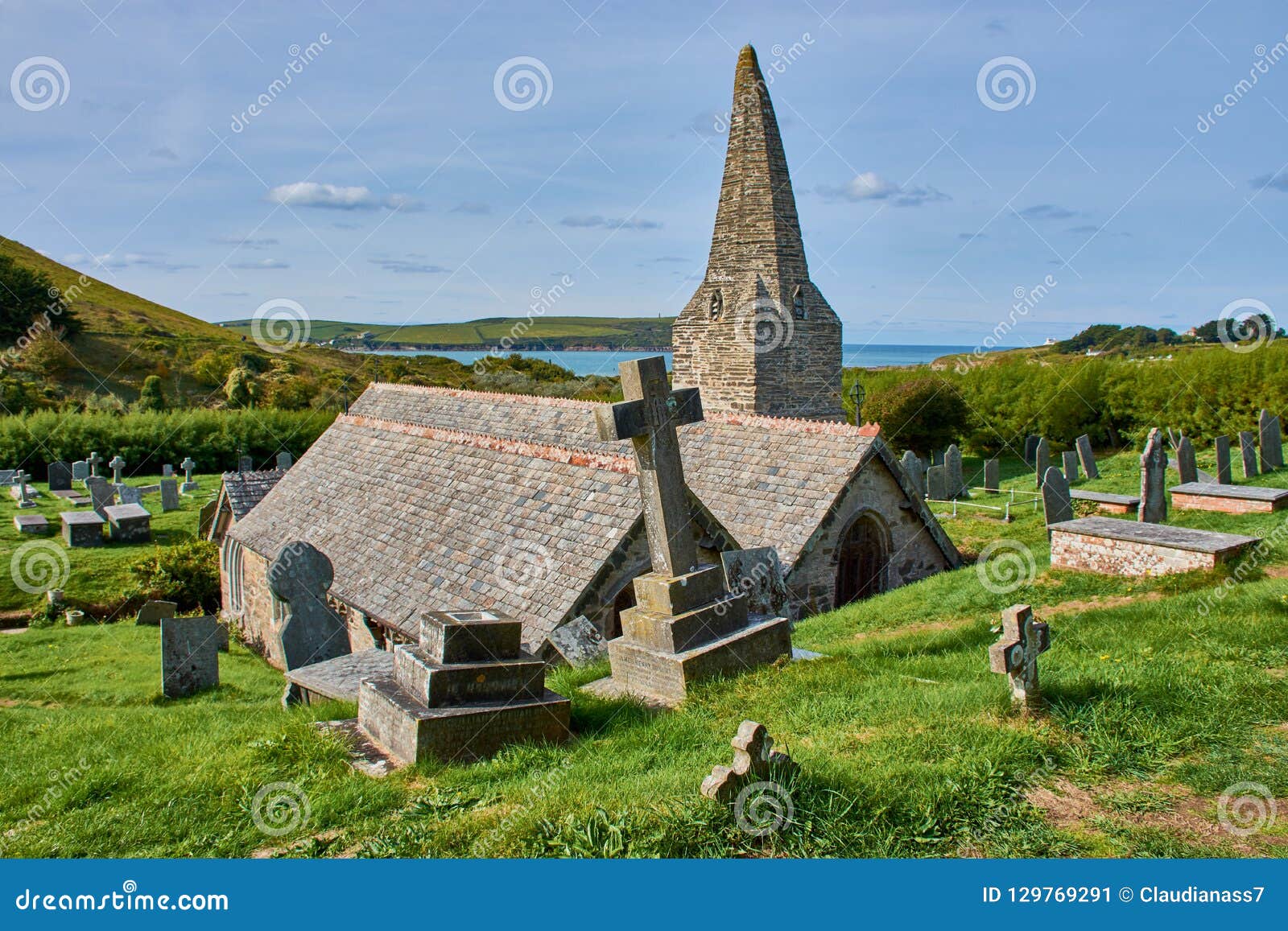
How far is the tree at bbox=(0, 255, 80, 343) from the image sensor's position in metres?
53.2

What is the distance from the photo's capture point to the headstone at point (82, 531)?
72.1 ft

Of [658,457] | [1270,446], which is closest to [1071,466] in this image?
[1270,446]

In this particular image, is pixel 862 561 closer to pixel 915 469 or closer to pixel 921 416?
pixel 915 469

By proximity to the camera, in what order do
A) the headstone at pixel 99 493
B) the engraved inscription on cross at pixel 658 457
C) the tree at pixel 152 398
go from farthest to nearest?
the tree at pixel 152 398 → the headstone at pixel 99 493 → the engraved inscription on cross at pixel 658 457

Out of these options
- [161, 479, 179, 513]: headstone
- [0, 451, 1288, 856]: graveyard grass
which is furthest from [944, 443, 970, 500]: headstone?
[161, 479, 179, 513]: headstone

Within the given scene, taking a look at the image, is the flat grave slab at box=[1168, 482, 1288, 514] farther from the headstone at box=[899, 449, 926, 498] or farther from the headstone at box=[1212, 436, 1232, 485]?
the headstone at box=[899, 449, 926, 498]

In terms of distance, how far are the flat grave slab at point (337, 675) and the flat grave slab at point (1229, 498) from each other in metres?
14.5

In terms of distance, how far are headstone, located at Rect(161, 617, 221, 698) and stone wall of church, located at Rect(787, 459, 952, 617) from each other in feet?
26.0

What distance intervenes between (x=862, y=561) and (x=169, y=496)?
22.4m

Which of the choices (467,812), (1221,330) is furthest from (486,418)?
(1221,330)

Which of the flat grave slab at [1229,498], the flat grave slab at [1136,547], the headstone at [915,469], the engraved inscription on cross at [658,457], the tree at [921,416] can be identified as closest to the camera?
the engraved inscription on cross at [658,457]

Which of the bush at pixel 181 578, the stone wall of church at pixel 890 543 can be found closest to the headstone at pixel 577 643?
the stone wall of church at pixel 890 543

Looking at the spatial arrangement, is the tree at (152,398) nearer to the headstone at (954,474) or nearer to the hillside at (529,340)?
the hillside at (529,340)

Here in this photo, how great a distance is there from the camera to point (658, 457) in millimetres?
7824
